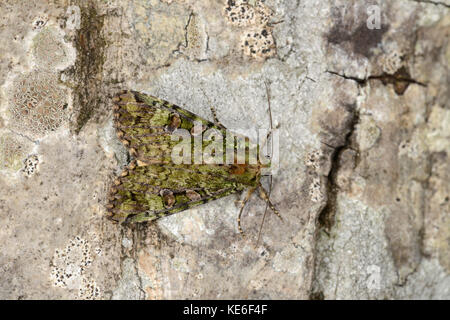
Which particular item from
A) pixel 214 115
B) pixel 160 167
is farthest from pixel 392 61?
pixel 160 167

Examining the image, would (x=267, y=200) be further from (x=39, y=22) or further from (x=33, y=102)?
(x=39, y=22)

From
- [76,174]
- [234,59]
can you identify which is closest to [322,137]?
[234,59]

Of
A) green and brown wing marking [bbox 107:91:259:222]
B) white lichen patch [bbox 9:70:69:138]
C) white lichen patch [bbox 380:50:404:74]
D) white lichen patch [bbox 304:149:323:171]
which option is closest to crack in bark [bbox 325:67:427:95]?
white lichen patch [bbox 380:50:404:74]

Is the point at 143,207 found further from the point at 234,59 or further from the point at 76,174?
the point at 234,59

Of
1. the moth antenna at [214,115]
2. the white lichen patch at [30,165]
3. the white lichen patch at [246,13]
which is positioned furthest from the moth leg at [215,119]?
the white lichen patch at [30,165]

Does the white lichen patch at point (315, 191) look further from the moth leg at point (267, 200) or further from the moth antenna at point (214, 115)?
the moth antenna at point (214, 115)

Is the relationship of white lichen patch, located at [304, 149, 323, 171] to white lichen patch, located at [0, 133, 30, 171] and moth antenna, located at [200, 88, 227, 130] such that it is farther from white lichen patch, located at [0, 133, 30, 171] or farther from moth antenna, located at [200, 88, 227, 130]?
white lichen patch, located at [0, 133, 30, 171]
